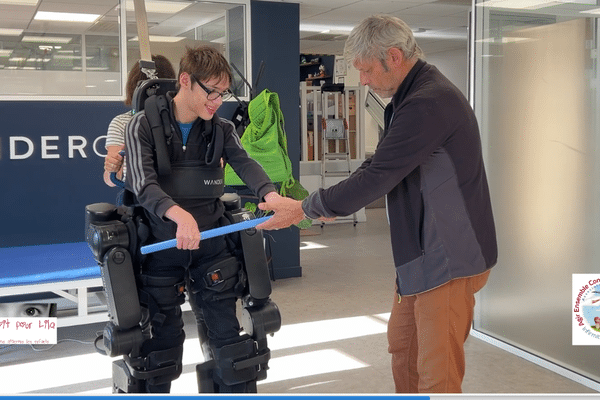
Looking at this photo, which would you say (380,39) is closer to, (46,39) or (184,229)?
(184,229)

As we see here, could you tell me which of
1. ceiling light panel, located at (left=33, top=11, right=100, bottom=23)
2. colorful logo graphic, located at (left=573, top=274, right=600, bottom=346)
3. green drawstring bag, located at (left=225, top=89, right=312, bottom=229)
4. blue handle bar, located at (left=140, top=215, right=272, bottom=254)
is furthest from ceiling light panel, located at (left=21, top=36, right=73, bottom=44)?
colorful logo graphic, located at (left=573, top=274, right=600, bottom=346)

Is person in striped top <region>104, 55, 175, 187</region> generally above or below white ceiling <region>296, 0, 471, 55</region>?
below

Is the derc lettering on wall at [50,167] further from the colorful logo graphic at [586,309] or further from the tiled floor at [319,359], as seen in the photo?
the colorful logo graphic at [586,309]

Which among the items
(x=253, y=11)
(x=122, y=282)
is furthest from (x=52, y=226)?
(x=122, y=282)

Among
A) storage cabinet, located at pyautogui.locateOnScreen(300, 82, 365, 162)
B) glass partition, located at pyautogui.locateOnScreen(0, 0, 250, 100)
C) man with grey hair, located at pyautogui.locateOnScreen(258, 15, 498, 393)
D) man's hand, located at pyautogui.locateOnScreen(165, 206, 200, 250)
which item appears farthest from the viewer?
storage cabinet, located at pyautogui.locateOnScreen(300, 82, 365, 162)

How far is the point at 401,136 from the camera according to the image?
2152mm

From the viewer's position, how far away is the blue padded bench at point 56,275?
14.0 feet

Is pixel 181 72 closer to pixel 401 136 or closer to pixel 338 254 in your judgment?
pixel 401 136

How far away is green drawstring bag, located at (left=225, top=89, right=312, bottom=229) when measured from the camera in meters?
5.70

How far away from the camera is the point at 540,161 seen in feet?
14.0

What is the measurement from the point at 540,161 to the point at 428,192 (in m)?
2.30

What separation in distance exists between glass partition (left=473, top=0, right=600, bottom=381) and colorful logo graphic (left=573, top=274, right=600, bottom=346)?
0.04m

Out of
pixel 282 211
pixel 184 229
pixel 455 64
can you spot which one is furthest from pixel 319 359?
pixel 455 64

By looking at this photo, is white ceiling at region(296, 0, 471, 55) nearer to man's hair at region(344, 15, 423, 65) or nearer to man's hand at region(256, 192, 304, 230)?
man's hand at region(256, 192, 304, 230)
